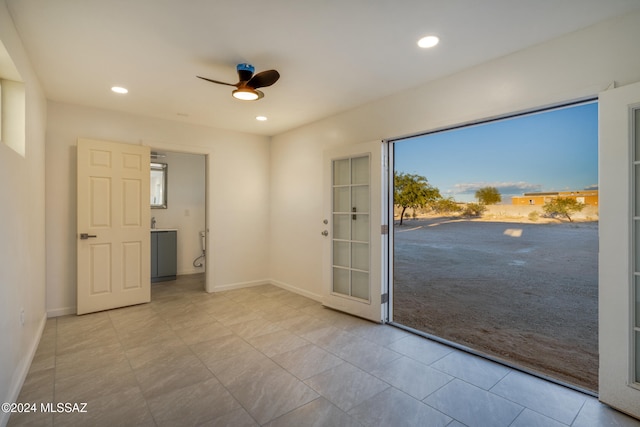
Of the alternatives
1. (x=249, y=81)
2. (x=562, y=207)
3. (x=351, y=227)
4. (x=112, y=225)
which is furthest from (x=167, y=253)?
(x=562, y=207)

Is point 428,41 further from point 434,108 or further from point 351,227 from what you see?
point 351,227

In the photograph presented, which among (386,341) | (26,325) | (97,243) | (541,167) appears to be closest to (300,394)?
(386,341)

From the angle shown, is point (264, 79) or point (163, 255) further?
point (163, 255)

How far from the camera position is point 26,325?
2.40 metres

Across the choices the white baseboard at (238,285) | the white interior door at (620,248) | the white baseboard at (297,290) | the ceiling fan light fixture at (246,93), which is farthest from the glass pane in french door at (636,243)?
the white baseboard at (238,285)

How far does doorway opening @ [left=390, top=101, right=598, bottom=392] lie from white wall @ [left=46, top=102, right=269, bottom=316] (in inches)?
93.3

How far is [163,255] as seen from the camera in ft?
17.9

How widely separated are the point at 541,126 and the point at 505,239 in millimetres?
2871

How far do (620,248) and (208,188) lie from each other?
179 inches

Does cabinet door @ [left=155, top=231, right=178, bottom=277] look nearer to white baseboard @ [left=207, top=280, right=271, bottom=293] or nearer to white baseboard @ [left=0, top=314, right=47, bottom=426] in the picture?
white baseboard @ [left=207, top=280, right=271, bottom=293]

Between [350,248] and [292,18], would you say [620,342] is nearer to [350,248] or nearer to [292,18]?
[350,248]

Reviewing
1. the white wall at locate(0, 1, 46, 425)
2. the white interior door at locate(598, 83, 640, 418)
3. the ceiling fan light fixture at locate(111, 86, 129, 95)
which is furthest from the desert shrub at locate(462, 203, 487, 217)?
the white wall at locate(0, 1, 46, 425)

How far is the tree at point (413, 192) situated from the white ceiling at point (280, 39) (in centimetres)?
623

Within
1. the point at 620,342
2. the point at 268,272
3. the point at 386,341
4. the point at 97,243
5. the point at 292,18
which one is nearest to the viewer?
the point at 620,342
